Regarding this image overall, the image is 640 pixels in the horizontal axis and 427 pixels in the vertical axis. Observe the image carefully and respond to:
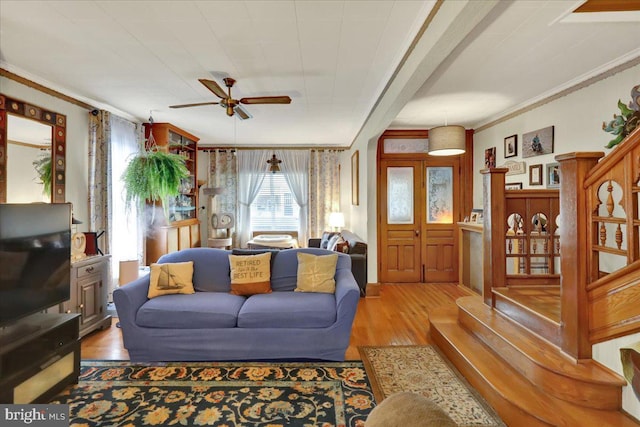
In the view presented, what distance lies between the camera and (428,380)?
2555mm

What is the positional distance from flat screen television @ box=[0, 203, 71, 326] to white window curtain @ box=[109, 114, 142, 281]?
5.98 feet

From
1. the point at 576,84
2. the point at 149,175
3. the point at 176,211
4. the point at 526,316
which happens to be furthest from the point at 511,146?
the point at 176,211

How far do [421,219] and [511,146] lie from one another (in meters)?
1.76

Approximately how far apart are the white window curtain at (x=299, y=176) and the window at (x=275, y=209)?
0.14 meters

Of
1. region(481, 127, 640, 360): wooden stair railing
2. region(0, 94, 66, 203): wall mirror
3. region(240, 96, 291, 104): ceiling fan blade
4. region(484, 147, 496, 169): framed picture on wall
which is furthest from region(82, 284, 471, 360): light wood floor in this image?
region(240, 96, 291, 104): ceiling fan blade

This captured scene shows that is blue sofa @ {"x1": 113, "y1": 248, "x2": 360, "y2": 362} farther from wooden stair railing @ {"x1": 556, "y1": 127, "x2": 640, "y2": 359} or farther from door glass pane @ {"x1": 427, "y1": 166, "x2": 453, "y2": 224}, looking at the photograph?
door glass pane @ {"x1": 427, "y1": 166, "x2": 453, "y2": 224}

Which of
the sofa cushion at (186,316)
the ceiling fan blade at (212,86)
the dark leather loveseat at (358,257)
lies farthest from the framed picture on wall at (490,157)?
the sofa cushion at (186,316)

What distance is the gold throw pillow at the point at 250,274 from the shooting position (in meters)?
3.27

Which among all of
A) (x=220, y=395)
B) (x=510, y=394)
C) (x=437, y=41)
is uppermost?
(x=437, y=41)

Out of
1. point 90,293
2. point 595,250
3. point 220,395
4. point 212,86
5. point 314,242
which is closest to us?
point 595,250

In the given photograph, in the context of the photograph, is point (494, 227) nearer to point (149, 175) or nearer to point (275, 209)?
point (149, 175)

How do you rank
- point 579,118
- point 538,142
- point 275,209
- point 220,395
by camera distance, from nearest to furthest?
point 220,395 → point 579,118 → point 538,142 → point 275,209

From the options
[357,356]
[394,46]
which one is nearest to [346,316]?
[357,356]

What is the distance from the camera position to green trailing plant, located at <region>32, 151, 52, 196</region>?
3445 mm
